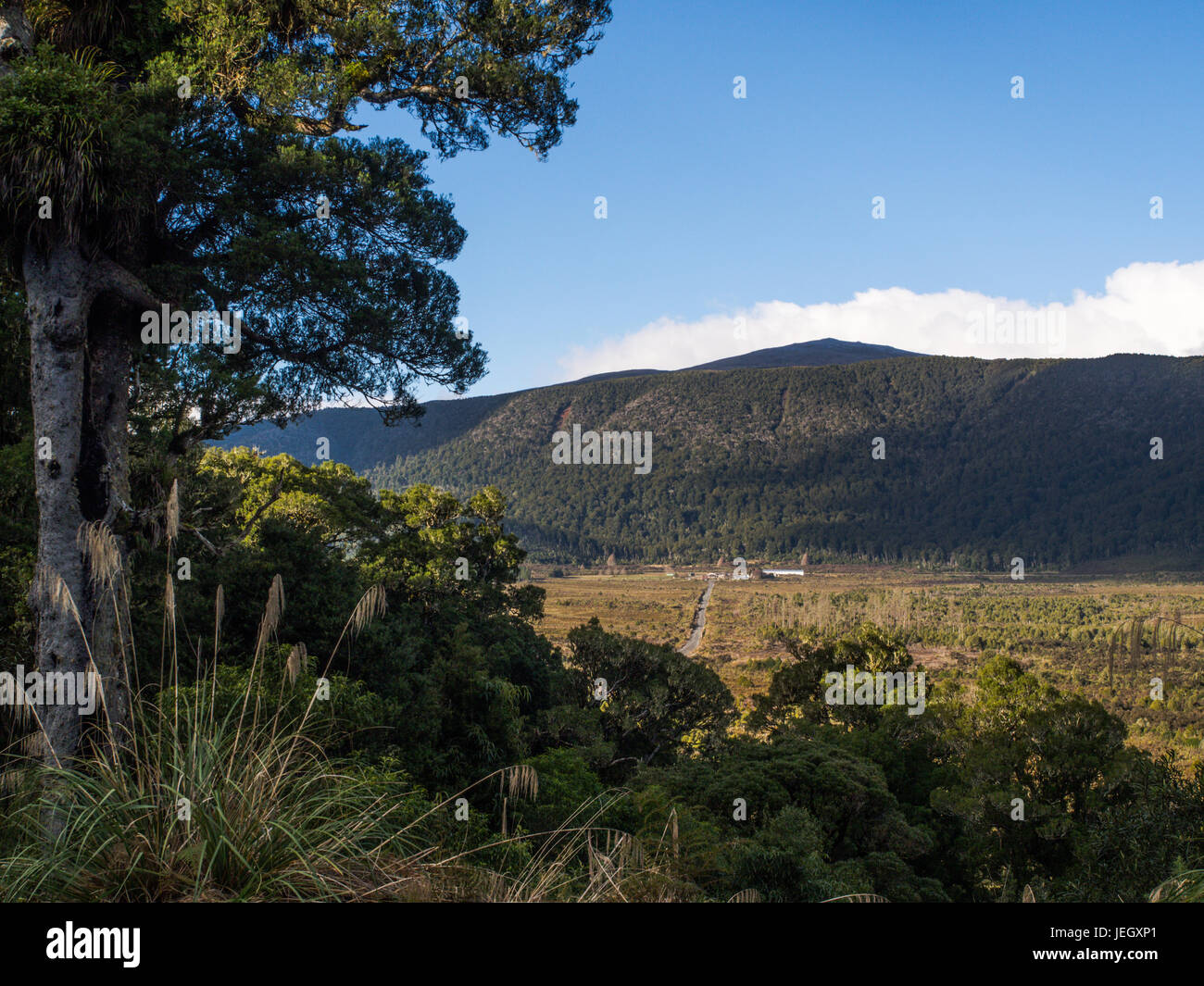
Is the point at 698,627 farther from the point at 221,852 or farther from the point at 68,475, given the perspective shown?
the point at 221,852

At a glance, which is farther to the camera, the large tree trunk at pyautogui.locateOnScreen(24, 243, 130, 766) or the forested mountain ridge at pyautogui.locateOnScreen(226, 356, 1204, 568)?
the forested mountain ridge at pyautogui.locateOnScreen(226, 356, 1204, 568)

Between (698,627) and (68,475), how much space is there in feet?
236

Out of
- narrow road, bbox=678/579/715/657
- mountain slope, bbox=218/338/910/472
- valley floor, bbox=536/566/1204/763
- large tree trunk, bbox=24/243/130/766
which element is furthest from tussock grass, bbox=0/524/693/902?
mountain slope, bbox=218/338/910/472

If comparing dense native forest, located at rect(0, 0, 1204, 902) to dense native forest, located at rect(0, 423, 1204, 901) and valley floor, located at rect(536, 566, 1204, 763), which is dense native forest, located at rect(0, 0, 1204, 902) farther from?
valley floor, located at rect(536, 566, 1204, 763)

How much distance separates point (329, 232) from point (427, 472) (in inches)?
4459

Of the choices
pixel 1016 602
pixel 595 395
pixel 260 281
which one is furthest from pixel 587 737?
pixel 595 395

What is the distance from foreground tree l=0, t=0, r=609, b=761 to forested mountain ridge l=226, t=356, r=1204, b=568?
10265 cm

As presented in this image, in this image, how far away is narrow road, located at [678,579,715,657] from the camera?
62369mm

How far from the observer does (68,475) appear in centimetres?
601

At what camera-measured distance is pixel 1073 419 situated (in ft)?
436

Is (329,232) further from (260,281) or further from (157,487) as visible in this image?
(157,487)

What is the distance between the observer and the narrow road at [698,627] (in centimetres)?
6237

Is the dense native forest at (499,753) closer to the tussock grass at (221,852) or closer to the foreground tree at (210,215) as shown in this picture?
the tussock grass at (221,852)

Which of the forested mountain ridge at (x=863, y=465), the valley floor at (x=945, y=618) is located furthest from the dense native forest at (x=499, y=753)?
the forested mountain ridge at (x=863, y=465)
